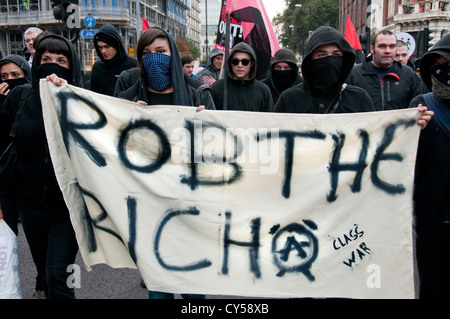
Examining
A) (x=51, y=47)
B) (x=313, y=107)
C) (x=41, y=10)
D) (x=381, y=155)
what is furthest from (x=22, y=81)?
(x=41, y=10)

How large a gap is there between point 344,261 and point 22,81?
9.22ft

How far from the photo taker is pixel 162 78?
283cm

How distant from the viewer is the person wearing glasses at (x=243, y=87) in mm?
4602

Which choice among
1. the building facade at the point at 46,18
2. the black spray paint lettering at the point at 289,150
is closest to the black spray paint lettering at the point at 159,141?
the black spray paint lettering at the point at 289,150

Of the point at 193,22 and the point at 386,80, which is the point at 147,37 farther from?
the point at 193,22

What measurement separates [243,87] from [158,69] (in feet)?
6.55

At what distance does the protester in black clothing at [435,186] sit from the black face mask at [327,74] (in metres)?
0.52

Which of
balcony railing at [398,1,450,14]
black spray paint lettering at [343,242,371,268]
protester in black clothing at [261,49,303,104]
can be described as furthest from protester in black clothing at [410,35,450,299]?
balcony railing at [398,1,450,14]

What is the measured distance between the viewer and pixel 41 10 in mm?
50062

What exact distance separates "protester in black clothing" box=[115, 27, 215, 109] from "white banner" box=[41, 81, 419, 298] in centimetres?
22

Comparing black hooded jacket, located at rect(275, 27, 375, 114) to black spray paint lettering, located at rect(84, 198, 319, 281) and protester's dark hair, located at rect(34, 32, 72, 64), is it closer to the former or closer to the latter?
black spray paint lettering, located at rect(84, 198, 319, 281)

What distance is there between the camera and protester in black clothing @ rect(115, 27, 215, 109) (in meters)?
2.79

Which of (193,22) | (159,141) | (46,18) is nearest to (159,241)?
(159,141)

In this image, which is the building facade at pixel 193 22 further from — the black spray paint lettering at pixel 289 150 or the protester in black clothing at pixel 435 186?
the protester in black clothing at pixel 435 186
